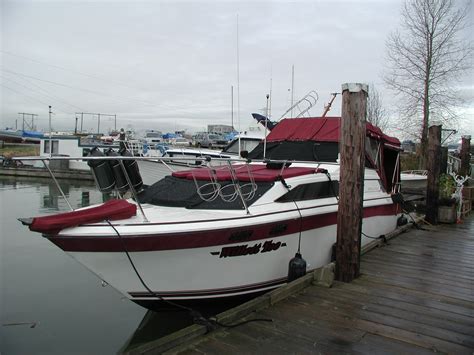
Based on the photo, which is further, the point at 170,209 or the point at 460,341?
the point at 170,209

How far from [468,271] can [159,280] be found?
456 centimetres

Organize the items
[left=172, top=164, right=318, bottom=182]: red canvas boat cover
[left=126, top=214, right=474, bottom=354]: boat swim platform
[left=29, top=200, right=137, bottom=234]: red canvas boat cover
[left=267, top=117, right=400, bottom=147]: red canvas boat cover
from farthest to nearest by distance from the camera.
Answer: [left=267, top=117, right=400, bottom=147]: red canvas boat cover < [left=172, top=164, right=318, bottom=182]: red canvas boat cover < [left=29, top=200, right=137, bottom=234]: red canvas boat cover < [left=126, top=214, right=474, bottom=354]: boat swim platform

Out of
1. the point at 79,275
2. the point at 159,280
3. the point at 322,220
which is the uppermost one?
the point at 322,220

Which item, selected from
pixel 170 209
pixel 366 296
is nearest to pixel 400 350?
pixel 366 296

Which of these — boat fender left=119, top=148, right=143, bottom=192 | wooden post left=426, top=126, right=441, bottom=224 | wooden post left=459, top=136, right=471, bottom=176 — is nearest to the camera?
boat fender left=119, top=148, right=143, bottom=192

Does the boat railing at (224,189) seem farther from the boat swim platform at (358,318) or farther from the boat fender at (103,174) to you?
the boat swim platform at (358,318)

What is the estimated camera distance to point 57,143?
25906mm

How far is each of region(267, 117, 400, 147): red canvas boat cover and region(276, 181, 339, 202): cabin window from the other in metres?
1.27

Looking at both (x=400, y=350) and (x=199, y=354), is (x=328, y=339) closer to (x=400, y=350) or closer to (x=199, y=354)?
(x=400, y=350)

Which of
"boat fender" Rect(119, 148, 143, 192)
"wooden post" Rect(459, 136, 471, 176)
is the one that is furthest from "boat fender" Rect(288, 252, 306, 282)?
"wooden post" Rect(459, 136, 471, 176)

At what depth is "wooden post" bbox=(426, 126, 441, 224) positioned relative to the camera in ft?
31.0

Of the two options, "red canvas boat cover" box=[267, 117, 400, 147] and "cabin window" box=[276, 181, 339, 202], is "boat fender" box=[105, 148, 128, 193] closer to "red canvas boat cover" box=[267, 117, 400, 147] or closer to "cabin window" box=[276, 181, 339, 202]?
"cabin window" box=[276, 181, 339, 202]

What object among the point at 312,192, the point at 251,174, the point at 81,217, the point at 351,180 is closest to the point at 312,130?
the point at 312,192

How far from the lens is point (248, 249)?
4.62 meters
